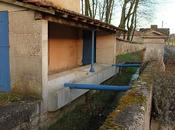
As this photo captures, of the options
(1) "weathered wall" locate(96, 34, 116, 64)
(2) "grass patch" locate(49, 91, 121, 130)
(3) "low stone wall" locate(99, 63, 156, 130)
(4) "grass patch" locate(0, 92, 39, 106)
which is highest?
(1) "weathered wall" locate(96, 34, 116, 64)

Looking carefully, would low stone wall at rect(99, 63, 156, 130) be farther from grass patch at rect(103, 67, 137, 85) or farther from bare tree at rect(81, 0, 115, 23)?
bare tree at rect(81, 0, 115, 23)

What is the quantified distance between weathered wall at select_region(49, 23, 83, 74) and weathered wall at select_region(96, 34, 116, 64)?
148 cm

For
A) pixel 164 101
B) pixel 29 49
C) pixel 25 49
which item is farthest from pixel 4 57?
pixel 164 101

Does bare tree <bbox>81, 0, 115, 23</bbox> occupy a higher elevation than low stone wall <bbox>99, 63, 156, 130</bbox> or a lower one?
higher

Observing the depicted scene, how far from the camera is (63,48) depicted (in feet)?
38.4

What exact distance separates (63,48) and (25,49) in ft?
14.6

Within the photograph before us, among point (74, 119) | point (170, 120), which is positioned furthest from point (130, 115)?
point (74, 119)

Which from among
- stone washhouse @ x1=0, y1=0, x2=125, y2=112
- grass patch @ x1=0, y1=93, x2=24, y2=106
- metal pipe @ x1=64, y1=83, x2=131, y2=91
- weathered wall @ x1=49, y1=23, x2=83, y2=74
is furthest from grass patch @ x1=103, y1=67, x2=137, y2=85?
grass patch @ x1=0, y1=93, x2=24, y2=106

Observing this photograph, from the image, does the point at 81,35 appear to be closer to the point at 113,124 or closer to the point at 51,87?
the point at 51,87

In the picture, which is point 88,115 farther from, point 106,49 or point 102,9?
point 102,9

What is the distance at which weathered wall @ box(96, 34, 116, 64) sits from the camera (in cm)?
1502

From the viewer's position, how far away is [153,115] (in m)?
6.15

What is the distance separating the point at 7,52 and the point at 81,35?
723cm

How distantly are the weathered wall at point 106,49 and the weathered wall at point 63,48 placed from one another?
1477 mm
